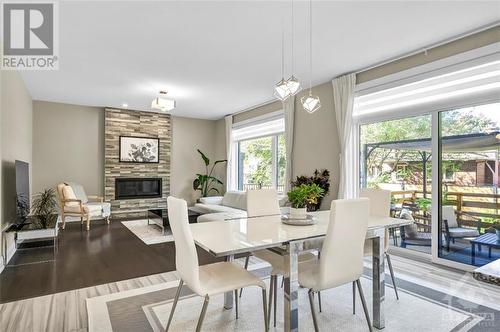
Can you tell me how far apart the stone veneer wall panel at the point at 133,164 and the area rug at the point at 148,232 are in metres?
0.68

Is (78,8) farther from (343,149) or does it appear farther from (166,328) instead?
(343,149)

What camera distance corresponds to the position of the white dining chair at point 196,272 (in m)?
1.69

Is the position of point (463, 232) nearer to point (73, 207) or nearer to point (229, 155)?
point (229, 155)

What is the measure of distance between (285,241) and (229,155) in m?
5.90

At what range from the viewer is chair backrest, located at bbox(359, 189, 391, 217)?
275cm

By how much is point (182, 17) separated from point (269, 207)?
7.02 ft

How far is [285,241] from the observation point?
5.78 feet

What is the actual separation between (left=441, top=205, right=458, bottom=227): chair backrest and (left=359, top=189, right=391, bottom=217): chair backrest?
128 cm

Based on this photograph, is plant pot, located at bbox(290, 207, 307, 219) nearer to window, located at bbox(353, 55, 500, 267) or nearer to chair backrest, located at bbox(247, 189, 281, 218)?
chair backrest, located at bbox(247, 189, 281, 218)

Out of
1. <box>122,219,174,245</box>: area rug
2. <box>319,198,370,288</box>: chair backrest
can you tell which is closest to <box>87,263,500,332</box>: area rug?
<box>319,198,370,288</box>: chair backrest

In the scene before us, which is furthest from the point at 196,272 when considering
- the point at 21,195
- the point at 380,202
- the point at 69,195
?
the point at 69,195

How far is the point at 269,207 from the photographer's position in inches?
120

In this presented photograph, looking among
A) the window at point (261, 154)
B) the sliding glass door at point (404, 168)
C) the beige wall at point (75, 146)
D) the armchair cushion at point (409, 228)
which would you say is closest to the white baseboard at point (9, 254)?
the beige wall at point (75, 146)

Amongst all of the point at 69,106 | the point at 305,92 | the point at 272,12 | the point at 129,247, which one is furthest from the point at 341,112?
the point at 69,106
